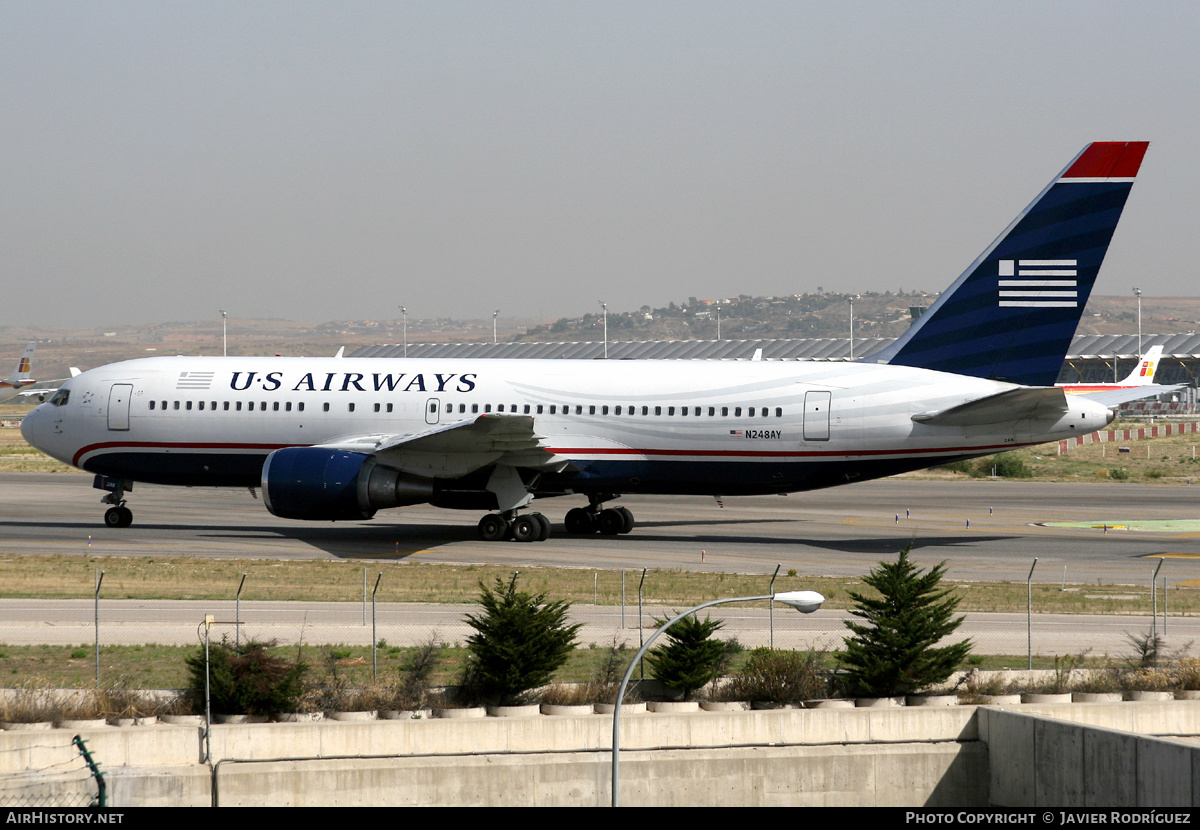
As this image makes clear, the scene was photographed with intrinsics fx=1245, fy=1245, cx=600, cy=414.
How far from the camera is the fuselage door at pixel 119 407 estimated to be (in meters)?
40.8

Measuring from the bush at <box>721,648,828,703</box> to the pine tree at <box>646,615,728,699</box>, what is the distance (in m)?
0.47

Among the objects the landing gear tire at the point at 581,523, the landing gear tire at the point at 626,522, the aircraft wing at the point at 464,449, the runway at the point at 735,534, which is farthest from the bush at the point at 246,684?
the landing gear tire at the point at 626,522

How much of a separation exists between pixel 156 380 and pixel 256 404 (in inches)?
148

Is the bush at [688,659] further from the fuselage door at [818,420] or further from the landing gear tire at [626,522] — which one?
the landing gear tire at [626,522]

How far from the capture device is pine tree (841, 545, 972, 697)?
21.8 meters

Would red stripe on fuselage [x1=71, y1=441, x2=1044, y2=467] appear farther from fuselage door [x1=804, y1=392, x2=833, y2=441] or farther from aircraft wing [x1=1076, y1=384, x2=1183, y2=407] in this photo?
aircraft wing [x1=1076, y1=384, x2=1183, y2=407]

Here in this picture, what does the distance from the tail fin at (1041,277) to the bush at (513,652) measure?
20.3m

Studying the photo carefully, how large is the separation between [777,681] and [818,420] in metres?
17.1

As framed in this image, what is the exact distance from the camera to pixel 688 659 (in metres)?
21.6

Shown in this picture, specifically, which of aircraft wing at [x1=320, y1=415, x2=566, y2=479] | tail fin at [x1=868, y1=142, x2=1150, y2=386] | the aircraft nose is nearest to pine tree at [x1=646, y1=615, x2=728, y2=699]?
aircraft wing at [x1=320, y1=415, x2=566, y2=479]

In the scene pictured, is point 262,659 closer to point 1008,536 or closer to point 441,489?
point 441,489

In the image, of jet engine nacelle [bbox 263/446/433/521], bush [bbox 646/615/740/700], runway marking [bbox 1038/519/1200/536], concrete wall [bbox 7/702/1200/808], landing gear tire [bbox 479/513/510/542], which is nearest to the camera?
concrete wall [bbox 7/702/1200/808]

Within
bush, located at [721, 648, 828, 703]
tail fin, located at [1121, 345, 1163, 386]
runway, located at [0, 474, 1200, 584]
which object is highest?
tail fin, located at [1121, 345, 1163, 386]

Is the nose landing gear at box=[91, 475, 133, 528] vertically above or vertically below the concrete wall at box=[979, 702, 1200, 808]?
above
